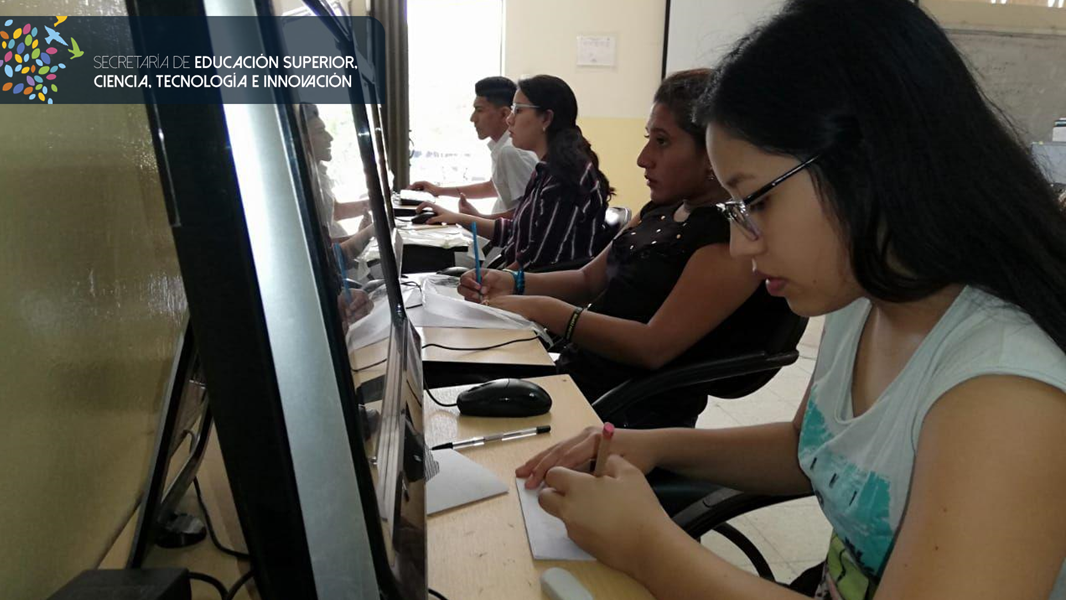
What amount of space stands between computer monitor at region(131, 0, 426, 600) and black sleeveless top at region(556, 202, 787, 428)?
3.40ft

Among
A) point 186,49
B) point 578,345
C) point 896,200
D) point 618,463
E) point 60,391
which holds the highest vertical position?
point 186,49

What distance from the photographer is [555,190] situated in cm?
238

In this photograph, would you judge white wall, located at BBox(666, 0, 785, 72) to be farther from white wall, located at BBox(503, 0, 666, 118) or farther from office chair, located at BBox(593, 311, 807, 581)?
office chair, located at BBox(593, 311, 807, 581)

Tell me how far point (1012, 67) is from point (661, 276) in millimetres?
3806

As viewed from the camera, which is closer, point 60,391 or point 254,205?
point 254,205

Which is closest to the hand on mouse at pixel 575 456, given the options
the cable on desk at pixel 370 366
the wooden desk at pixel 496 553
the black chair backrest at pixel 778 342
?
the wooden desk at pixel 496 553

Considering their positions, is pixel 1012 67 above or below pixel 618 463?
above

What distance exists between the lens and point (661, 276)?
142 centimetres

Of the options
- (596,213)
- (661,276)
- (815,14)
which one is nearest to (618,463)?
(815,14)

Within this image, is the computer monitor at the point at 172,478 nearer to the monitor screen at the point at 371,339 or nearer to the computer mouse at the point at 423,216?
the monitor screen at the point at 371,339

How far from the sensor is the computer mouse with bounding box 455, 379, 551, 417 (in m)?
1.00

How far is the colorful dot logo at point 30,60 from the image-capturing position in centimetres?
48

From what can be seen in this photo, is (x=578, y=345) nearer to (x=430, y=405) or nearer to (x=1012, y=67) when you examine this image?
(x=430, y=405)

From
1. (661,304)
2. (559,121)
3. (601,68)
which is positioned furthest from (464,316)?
(601,68)
